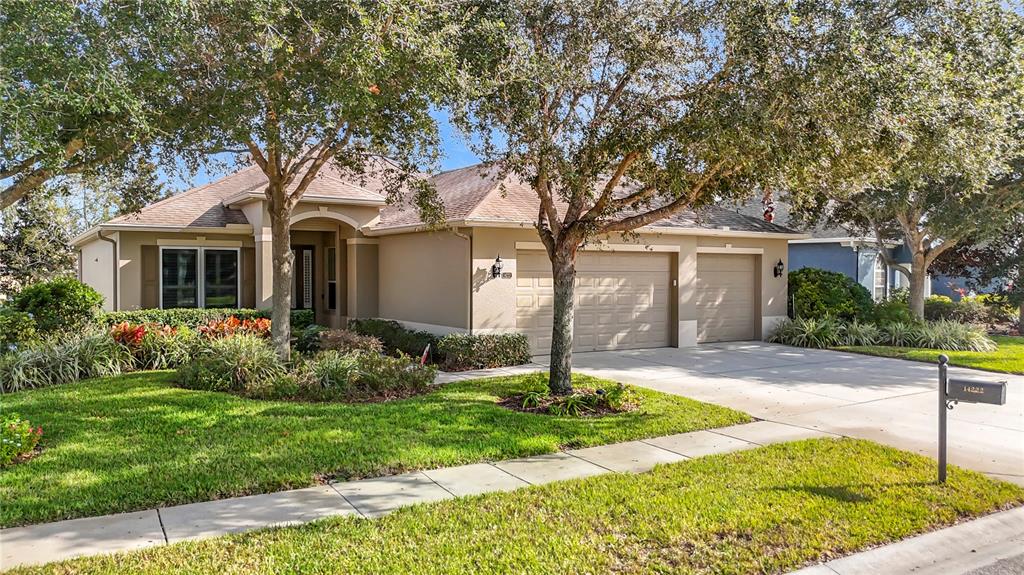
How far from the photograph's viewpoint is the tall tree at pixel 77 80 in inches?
227

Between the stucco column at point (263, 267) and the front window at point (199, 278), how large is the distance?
1.52 metres

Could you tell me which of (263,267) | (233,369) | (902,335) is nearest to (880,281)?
(902,335)

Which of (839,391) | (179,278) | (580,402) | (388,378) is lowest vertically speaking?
(839,391)

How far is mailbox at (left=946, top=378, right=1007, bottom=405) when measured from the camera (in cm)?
543

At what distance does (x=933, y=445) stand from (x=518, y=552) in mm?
5161

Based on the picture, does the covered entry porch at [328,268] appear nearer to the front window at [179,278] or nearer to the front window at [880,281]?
the front window at [179,278]

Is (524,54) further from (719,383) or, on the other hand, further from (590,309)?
(590,309)

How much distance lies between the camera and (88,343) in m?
10.9

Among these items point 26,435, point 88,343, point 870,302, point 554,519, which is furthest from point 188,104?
point 870,302

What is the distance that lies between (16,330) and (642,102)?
10980mm

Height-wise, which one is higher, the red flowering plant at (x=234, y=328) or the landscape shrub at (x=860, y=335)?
the red flowering plant at (x=234, y=328)

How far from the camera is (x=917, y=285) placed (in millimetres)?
17734

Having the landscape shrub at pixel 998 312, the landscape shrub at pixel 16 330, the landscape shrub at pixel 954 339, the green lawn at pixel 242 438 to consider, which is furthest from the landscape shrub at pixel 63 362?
the landscape shrub at pixel 998 312

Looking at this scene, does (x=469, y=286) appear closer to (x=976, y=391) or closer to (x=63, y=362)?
(x=63, y=362)
